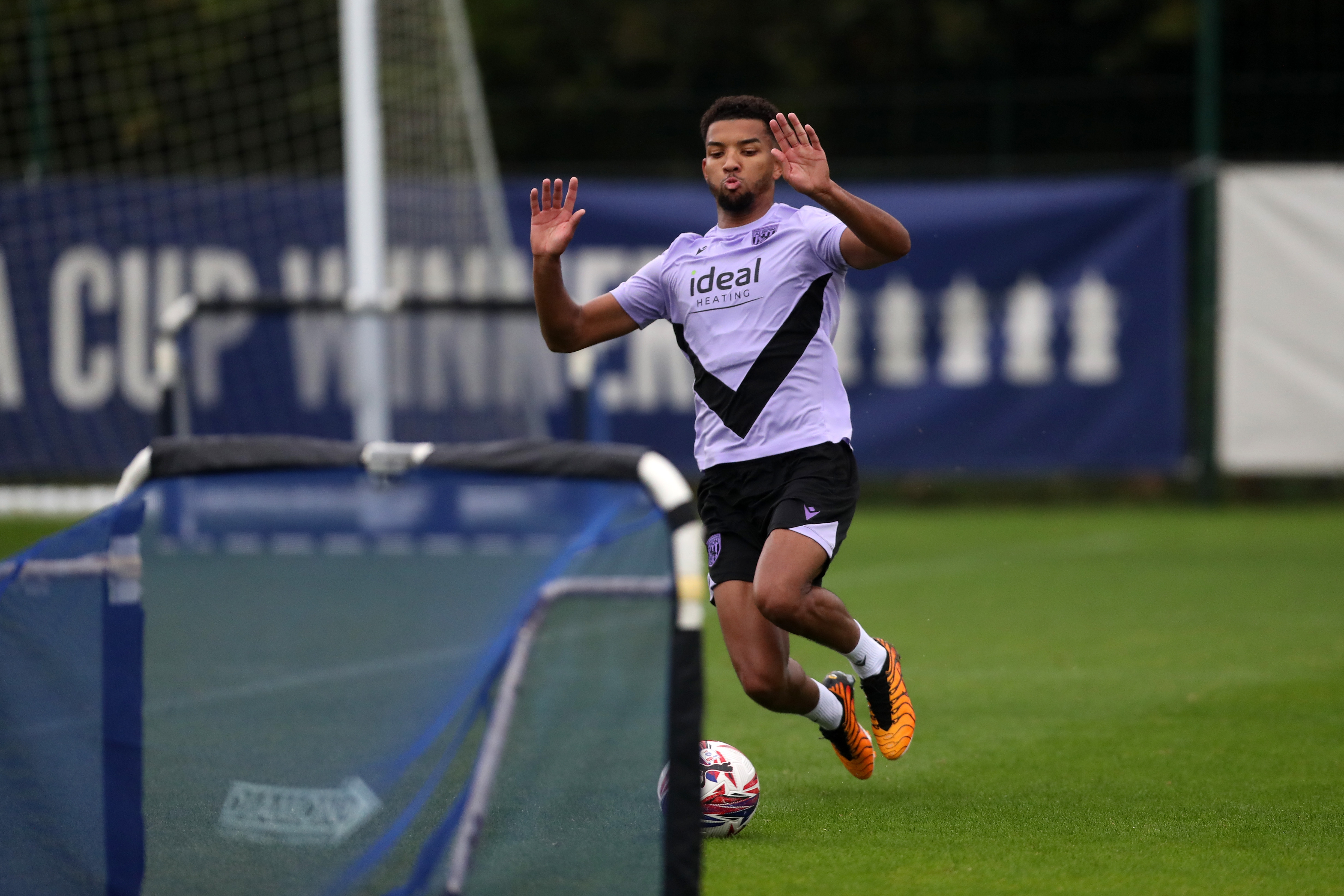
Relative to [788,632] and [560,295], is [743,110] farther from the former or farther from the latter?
[788,632]

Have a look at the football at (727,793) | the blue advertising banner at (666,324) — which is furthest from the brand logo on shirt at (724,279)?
the blue advertising banner at (666,324)

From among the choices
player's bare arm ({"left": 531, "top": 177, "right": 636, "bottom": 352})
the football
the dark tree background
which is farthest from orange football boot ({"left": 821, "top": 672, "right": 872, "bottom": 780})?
the dark tree background

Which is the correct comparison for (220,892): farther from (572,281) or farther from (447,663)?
(572,281)

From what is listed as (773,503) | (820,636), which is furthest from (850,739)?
(773,503)

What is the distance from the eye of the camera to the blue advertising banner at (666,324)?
1315cm

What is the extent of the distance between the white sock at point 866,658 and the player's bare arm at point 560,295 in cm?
124

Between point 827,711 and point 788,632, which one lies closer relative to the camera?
point 788,632

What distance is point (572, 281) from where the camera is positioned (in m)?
14.4

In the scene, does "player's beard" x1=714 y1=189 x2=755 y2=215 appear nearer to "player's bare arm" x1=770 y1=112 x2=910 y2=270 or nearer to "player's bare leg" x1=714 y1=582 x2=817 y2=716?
"player's bare arm" x1=770 y1=112 x2=910 y2=270

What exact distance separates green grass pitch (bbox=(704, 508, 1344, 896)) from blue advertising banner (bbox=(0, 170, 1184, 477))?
2751 mm

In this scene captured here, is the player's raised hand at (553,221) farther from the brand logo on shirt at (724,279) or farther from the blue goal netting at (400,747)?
the blue goal netting at (400,747)

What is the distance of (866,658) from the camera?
5082mm

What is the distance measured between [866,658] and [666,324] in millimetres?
8589

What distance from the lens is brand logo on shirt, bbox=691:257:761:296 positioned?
482 cm
